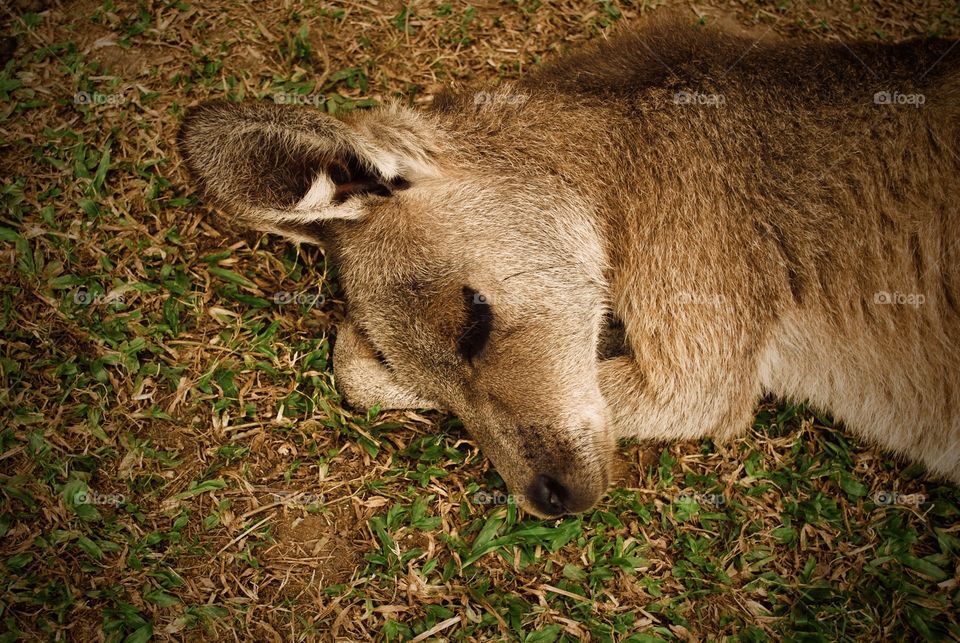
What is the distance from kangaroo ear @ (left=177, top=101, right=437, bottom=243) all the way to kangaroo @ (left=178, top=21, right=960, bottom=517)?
1 centimetres

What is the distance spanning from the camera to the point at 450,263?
2.93m

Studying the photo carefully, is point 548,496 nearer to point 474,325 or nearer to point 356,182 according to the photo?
point 474,325

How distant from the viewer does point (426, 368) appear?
2949 millimetres

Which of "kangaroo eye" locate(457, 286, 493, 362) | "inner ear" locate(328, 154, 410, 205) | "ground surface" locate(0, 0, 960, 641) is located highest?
"inner ear" locate(328, 154, 410, 205)

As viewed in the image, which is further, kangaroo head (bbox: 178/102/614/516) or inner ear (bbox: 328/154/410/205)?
inner ear (bbox: 328/154/410/205)

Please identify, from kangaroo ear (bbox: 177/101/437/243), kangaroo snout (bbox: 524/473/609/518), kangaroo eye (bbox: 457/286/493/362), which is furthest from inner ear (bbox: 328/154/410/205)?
kangaroo snout (bbox: 524/473/609/518)

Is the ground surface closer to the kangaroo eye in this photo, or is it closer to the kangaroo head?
the kangaroo head

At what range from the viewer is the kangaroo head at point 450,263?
287 cm

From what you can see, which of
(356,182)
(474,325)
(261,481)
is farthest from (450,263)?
(261,481)

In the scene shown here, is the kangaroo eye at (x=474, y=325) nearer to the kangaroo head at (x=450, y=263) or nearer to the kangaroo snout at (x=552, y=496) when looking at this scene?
the kangaroo head at (x=450, y=263)

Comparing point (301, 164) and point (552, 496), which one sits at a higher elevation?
point (301, 164)

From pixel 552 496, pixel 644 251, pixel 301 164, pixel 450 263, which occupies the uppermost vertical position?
pixel 301 164

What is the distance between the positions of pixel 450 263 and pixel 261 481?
1.45 m

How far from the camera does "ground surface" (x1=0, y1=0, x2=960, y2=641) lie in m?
2.93
